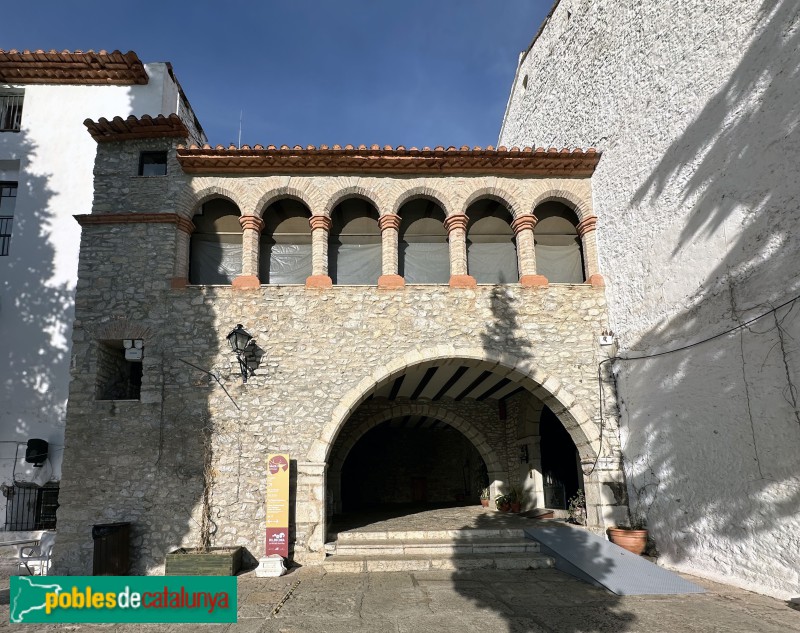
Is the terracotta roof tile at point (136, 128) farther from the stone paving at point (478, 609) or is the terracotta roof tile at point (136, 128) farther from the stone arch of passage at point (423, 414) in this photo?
the stone arch of passage at point (423, 414)

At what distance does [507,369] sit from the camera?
7.66m

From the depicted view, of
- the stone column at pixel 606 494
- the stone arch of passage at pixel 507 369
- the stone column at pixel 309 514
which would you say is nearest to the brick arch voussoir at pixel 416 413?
the stone arch of passage at pixel 507 369

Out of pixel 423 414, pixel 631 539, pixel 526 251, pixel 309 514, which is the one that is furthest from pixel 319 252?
pixel 631 539

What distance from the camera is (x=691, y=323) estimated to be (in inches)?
241

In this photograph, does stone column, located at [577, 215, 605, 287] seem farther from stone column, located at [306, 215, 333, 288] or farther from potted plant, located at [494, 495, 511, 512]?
potted plant, located at [494, 495, 511, 512]

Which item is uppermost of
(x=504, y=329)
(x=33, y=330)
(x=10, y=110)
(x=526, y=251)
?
(x=10, y=110)

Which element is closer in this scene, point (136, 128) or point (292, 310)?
point (292, 310)

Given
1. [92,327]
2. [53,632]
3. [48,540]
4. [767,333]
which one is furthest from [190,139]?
[767,333]

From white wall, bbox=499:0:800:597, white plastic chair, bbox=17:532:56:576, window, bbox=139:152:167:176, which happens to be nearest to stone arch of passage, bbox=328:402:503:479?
white wall, bbox=499:0:800:597

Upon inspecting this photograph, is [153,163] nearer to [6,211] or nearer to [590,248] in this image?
[6,211]

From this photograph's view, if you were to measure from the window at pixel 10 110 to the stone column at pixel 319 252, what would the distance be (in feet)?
23.4

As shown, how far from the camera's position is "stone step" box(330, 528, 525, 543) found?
7.53 metres

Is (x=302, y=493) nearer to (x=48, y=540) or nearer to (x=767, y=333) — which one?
(x=48, y=540)

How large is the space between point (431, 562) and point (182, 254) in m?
5.70
